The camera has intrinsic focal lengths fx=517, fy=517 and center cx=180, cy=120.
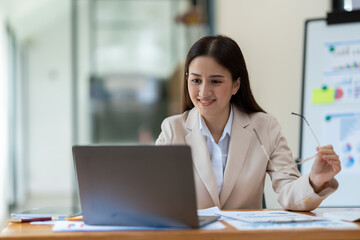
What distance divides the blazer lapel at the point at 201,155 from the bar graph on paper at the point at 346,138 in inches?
32.8

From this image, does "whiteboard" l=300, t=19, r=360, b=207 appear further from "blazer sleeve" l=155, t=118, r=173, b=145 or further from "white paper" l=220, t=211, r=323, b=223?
"white paper" l=220, t=211, r=323, b=223

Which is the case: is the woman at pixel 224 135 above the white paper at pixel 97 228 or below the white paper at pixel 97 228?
above

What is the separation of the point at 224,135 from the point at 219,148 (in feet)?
0.20

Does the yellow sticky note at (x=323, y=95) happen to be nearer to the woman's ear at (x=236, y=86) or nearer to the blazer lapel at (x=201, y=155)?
the woman's ear at (x=236, y=86)

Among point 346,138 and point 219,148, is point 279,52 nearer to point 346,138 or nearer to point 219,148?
point 346,138

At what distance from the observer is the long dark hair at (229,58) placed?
6.56 feet

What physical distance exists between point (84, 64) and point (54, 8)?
1501 mm

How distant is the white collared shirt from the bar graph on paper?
0.70 m

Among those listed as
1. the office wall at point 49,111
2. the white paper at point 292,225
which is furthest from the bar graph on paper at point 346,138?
the office wall at point 49,111

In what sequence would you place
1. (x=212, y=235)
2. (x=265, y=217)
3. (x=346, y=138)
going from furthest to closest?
(x=346, y=138) → (x=265, y=217) → (x=212, y=235)

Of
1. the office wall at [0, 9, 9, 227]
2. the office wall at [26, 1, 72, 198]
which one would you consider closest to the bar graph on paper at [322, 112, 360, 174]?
the office wall at [0, 9, 9, 227]

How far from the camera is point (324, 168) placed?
1.64 m

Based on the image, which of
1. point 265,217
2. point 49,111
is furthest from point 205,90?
point 49,111

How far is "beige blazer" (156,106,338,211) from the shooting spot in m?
1.97
